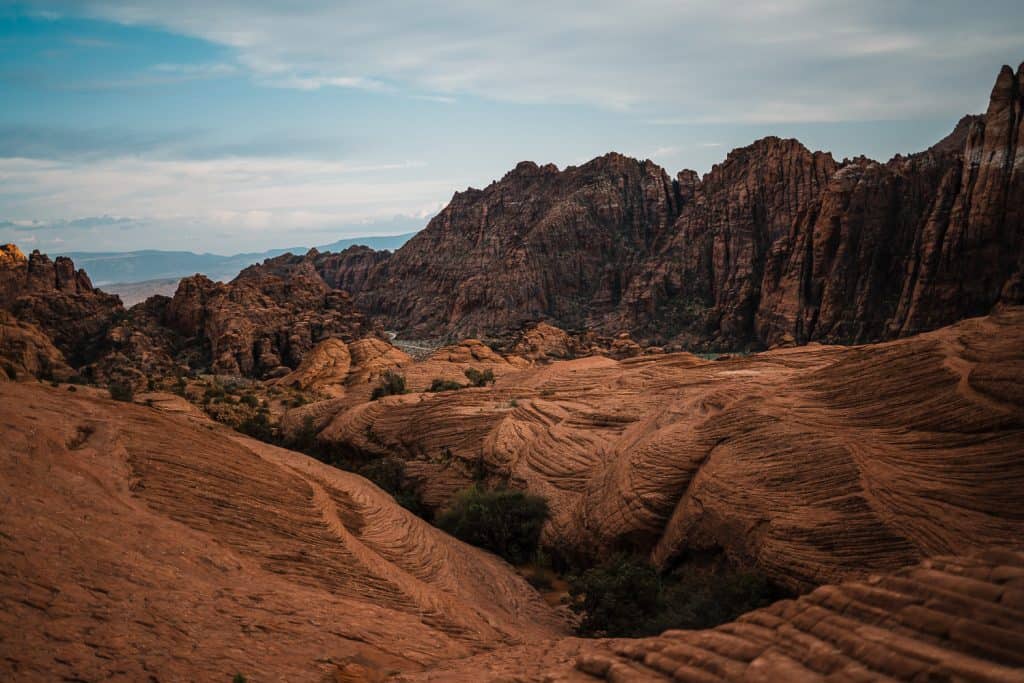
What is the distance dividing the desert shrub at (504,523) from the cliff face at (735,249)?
60.7 m

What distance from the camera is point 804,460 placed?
1421cm

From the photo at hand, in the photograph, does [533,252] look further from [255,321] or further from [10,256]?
[10,256]

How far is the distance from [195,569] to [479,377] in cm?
2746

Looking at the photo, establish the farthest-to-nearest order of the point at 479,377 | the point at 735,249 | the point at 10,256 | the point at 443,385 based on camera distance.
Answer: the point at 735,249
the point at 10,256
the point at 479,377
the point at 443,385

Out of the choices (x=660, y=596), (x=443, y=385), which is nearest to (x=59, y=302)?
(x=443, y=385)

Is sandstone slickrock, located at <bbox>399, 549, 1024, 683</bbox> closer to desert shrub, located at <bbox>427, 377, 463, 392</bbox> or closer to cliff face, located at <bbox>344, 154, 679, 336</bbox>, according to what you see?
desert shrub, located at <bbox>427, 377, 463, 392</bbox>

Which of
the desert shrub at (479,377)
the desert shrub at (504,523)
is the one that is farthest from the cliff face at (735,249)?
the desert shrub at (504,523)

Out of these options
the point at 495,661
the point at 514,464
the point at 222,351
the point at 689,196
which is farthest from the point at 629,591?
the point at 689,196

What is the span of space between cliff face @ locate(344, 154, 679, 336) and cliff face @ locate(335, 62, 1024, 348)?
337 millimetres

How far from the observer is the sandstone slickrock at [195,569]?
26.5 ft

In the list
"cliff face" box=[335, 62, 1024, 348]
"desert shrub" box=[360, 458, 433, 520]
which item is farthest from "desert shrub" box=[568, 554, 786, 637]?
"cliff face" box=[335, 62, 1024, 348]

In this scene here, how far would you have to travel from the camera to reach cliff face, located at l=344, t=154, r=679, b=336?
424 feet

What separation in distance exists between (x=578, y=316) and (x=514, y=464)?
10500 cm

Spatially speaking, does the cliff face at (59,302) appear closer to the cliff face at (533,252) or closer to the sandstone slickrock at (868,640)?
the sandstone slickrock at (868,640)
